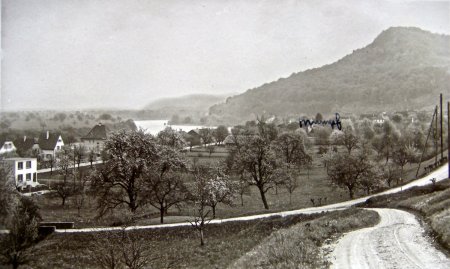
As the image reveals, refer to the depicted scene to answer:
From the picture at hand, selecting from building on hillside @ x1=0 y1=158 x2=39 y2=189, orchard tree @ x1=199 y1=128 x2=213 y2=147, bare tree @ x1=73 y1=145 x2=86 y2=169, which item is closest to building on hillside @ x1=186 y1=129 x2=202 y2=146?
orchard tree @ x1=199 y1=128 x2=213 y2=147

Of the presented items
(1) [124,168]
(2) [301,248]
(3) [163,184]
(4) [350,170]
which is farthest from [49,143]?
(2) [301,248]

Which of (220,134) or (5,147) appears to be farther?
(220,134)

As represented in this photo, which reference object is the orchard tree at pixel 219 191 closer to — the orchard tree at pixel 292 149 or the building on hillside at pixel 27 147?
the orchard tree at pixel 292 149

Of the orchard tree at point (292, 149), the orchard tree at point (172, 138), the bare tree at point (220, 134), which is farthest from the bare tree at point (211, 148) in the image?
the orchard tree at point (292, 149)

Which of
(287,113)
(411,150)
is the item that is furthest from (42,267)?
(287,113)

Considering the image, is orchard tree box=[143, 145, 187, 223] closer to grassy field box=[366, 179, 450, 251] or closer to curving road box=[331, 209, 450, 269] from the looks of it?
grassy field box=[366, 179, 450, 251]

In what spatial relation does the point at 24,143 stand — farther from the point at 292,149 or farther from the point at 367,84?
the point at 367,84
